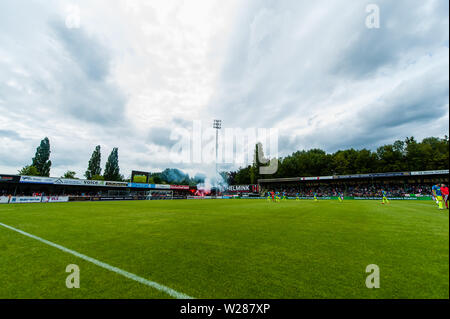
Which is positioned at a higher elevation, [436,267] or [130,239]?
[436,267]

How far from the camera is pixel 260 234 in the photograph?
6.47m

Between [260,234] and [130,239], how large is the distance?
14.1 feet

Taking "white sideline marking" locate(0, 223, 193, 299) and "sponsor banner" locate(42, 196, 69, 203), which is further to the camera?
"sponsor banner" locate(42, 196, 69, 203)

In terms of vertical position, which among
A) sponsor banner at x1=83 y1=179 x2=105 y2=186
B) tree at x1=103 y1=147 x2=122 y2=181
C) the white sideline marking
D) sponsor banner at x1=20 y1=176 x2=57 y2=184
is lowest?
the white sideline marking

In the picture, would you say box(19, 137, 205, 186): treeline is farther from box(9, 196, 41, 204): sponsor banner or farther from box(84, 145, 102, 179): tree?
box(9, 196, 41, 204): sponsor banner

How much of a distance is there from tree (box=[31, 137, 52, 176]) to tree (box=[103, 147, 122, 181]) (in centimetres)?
1555

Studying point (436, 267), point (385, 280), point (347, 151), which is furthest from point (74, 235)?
point (347, 151)

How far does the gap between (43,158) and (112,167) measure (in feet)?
61.1

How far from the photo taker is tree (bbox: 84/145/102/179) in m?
65.3

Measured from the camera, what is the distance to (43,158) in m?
57.4

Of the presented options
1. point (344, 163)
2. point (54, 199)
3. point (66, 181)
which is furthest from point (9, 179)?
point (344, 163)

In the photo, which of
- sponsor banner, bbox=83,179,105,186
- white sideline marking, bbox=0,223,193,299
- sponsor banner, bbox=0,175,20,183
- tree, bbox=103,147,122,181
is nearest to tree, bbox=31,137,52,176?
tree, bbox=103,147,122,181
